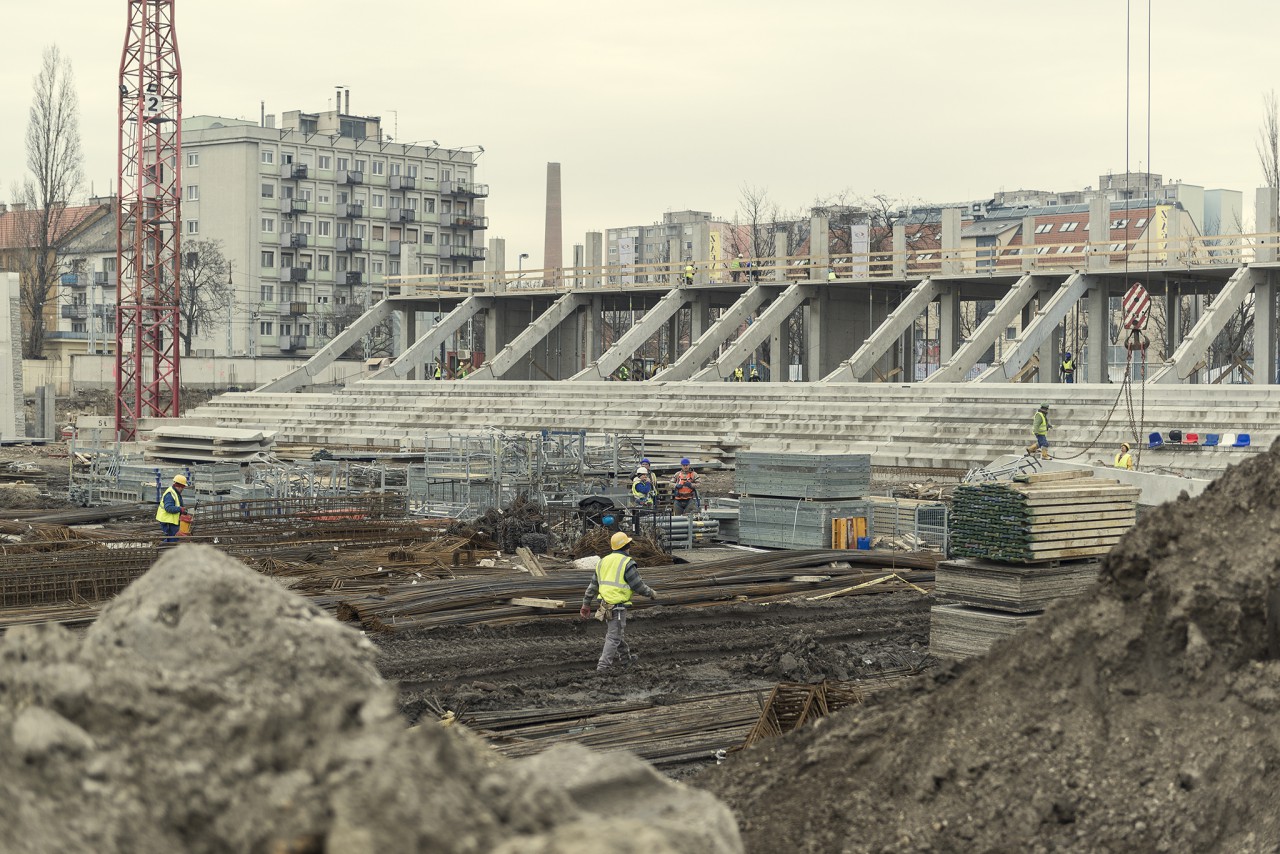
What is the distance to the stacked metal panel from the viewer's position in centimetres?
2200

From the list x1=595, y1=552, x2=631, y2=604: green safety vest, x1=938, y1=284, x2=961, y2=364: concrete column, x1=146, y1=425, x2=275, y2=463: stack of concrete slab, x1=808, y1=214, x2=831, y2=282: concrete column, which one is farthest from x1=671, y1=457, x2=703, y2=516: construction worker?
x1=808, y1=214, x2=831, y2=282: concrete column

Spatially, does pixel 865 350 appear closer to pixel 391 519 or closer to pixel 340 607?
pixel 391 519

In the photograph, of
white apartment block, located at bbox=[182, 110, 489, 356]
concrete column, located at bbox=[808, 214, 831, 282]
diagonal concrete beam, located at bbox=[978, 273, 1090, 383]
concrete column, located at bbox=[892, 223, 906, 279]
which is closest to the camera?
diagonal concrete beam, located at bbox=[978, 273, 1090, 383]

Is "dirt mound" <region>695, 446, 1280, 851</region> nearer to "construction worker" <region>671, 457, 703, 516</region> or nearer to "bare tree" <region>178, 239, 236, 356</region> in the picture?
"construction worker" <region>671, 457, 703, 516</region>

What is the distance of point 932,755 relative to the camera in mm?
7566

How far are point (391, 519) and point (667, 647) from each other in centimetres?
1033

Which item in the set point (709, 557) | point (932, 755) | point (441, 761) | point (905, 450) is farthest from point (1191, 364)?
point (441, 761)

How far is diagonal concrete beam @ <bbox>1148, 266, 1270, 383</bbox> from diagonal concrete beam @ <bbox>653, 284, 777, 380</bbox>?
43.1ft

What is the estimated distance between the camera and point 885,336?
40750 millimetres

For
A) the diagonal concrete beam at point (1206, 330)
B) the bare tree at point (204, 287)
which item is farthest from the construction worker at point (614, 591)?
the bare tree at point (204, 287)

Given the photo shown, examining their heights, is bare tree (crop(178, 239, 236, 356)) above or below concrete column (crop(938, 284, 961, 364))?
above

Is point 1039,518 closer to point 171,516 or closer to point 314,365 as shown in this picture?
point 171,516

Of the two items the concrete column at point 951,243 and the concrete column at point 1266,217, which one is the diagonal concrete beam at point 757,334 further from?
the concrete column at point 1266,217

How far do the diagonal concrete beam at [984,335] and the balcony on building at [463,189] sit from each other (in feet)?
213
